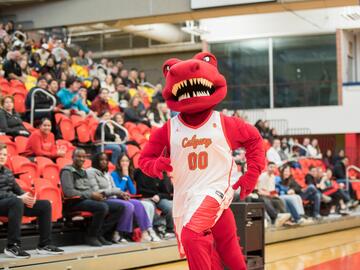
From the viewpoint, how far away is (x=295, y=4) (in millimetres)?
12383

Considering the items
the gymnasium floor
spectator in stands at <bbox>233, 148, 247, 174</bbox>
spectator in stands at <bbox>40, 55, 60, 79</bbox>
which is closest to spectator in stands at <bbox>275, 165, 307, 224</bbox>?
the gymnasium floor

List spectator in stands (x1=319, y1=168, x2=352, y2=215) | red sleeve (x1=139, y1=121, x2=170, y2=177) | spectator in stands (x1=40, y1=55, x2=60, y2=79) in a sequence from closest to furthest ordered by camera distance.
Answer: red sleeve (x1=139, y1=121, x2=170, y2=177)
spectator in stands (x1=40, y1=55, x2=60, y2=79)
spectator in stands (x1=319, y1=168, x2=352, y2=215)

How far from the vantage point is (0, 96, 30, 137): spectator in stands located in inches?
311

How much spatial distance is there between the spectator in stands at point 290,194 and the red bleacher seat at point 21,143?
4439mm

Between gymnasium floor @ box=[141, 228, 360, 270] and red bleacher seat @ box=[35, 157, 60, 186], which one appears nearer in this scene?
gymnasium floor @ box=[141, 228, 360, 270]

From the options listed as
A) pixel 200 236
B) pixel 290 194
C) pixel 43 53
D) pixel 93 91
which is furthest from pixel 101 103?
pixel 200 236

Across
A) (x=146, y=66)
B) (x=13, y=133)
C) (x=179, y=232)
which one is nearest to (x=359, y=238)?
(x=13, y=133)

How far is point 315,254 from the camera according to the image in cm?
835

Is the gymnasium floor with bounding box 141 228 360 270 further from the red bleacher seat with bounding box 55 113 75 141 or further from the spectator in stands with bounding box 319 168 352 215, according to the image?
the red bleacher seat with bounding box 55 113 75 141

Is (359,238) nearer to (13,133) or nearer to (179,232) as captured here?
(13,133)

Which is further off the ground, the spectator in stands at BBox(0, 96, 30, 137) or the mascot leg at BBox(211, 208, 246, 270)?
the spectator in stands at BBox(0, 96, 30, 137)

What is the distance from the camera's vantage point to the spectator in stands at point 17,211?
5.82m

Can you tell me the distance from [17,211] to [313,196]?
23.7 ft

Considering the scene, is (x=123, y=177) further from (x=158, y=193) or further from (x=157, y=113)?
(x=157, y=113)
